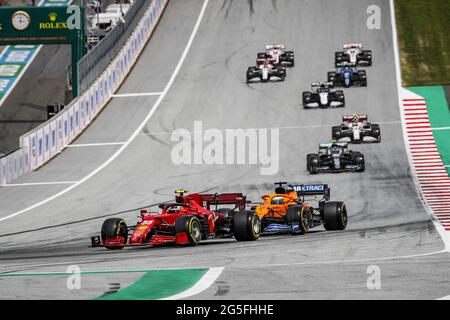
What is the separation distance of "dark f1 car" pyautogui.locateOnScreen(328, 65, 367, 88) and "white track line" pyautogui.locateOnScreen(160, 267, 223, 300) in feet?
104

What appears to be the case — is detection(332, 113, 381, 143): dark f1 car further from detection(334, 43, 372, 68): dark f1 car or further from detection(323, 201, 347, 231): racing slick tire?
detection(323, 201, 347, 231): racing slick tire

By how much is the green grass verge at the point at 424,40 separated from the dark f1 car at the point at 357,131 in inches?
384

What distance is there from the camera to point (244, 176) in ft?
112

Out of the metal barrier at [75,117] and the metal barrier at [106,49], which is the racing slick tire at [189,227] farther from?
Result: the metal barrier at [106,49]

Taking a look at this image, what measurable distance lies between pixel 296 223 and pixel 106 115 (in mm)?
25904

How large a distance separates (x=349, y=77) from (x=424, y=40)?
9001mm

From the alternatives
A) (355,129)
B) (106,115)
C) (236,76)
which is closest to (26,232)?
(355,129)

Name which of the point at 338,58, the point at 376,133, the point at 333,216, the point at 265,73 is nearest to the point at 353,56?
the point at 338,58

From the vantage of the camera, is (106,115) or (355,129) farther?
(106,115)

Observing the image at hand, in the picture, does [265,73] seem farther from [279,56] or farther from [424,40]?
[424,40]
